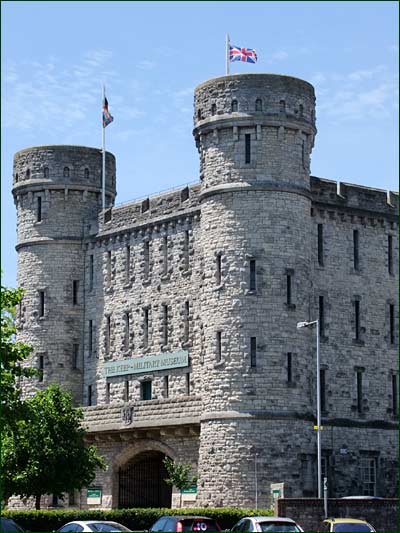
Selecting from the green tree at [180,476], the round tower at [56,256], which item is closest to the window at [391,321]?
the green tree at [180,476]

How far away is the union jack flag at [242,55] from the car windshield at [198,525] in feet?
98.5

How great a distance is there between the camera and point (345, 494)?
216 feet

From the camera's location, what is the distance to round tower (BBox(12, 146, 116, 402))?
7681cm

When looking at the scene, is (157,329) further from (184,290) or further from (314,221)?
(314,221)

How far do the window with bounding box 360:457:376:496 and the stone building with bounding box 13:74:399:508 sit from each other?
98 mm

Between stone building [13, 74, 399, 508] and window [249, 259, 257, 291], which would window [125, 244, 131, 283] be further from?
window [249, 259, 257, 291]

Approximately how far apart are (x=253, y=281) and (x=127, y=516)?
12.1 metres

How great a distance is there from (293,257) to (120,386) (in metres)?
14.9

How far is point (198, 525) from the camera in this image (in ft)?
136

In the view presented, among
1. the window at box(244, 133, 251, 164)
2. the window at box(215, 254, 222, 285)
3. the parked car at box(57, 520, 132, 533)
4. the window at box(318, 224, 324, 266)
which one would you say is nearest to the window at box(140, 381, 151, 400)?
the window at box(215, 254, 222, 285)

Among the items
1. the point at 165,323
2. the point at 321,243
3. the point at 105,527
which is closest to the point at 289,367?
the point at 321,243

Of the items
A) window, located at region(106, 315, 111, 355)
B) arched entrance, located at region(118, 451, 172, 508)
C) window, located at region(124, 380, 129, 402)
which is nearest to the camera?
arched entrance, located at region(118, 451, 172, 508)

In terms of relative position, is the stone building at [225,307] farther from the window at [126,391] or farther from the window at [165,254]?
the window at [126,391]

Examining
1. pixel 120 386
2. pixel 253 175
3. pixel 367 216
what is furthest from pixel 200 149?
pixel 120 386
